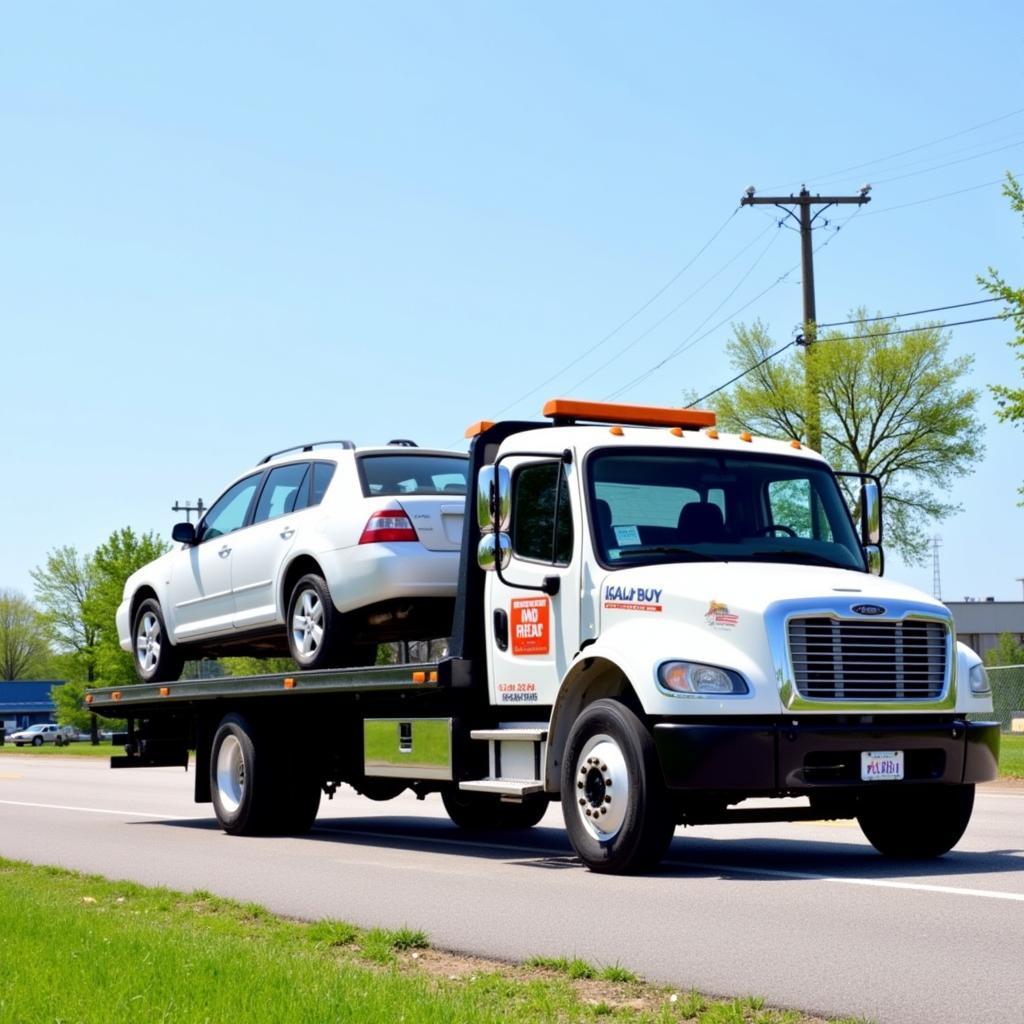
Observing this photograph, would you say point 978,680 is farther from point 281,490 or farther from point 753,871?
point 281,490

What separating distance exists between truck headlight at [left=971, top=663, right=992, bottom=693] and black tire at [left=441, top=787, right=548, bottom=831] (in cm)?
472

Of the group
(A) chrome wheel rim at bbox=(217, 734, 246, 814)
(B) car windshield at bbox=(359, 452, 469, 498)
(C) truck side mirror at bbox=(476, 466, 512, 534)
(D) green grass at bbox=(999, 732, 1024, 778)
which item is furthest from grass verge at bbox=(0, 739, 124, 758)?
(C) truck side mirror at bbox=(476, 466, 512, 534)

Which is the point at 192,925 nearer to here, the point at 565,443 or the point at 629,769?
the point at 629,769

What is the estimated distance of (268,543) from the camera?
1420cm

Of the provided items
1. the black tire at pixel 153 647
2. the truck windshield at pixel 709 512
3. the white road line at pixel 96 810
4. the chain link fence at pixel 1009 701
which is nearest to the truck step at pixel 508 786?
the truck windshield at pixel 709 512

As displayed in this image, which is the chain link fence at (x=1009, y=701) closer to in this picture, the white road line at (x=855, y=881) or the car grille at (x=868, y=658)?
the white road line at (x=855, y=881)

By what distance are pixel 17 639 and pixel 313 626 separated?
134 m

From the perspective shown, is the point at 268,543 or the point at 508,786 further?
the point at 268,543

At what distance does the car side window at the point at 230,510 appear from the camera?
1506cm

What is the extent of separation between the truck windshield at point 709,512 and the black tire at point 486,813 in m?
4.14

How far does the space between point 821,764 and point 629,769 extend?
109cm

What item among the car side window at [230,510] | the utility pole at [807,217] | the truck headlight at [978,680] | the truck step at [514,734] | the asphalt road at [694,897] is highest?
the utility pole at [807,217]

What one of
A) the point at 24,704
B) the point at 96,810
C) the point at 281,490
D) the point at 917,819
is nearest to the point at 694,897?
the point at 917,819

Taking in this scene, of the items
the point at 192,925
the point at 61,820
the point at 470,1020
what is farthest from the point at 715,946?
the point at 61,820
